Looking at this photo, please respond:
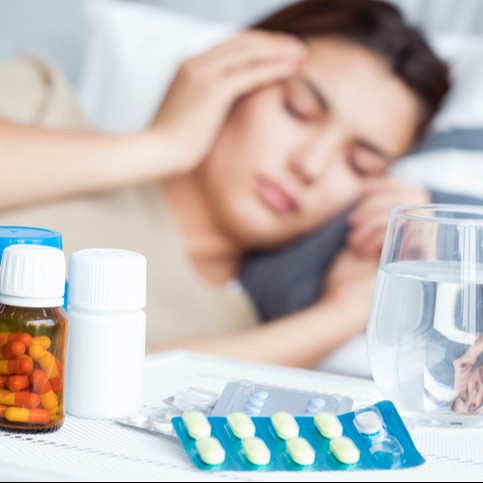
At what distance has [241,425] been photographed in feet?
1.74

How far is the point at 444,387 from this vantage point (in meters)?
0.58

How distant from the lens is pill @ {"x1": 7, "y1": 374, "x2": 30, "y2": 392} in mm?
524

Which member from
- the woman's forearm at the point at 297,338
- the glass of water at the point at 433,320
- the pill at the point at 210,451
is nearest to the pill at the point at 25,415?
the pill at the point at 210,451

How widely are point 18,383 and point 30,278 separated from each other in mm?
65

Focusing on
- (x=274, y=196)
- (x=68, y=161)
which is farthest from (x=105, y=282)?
(x=274, y=196)

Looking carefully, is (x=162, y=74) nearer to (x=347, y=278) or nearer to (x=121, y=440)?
(x=347, y=278)

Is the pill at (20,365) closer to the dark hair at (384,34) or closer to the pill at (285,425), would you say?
the pill at (285,425)

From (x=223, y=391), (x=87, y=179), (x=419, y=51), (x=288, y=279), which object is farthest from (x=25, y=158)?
(x=419, y=51)

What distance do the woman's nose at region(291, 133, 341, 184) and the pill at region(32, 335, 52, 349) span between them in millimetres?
742

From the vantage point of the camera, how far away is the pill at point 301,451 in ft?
1.65

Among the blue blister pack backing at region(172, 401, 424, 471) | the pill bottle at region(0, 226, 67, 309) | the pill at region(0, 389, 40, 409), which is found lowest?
the blue blister pack backing at region(172, 401, 424, 471)

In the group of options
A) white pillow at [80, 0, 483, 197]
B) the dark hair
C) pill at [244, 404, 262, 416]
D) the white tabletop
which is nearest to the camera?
the white tabletop

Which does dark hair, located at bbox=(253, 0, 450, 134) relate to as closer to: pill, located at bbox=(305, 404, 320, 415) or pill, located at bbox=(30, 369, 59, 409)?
pill, located at bbox=(305, 404, 320, 415)

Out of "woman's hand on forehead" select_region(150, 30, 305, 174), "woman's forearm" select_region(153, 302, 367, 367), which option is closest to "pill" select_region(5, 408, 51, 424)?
"woman's forearm" select_region(153, 302, 367, 367)
